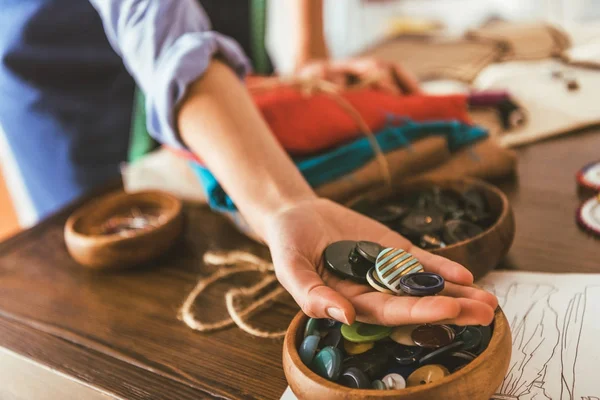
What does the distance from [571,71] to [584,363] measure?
80 cm

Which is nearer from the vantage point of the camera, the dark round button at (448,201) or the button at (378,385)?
the button at (378,385)

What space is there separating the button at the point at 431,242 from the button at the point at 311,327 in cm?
15

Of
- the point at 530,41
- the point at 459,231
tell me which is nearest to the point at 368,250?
the point at 459,231

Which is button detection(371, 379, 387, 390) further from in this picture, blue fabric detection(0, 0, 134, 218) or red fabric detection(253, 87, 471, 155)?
blue fabric detection(0, 0, 134, 218)

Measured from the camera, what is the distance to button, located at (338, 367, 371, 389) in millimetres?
367

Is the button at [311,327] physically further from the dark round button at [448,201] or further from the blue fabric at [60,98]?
the blue fabric at [60,98]

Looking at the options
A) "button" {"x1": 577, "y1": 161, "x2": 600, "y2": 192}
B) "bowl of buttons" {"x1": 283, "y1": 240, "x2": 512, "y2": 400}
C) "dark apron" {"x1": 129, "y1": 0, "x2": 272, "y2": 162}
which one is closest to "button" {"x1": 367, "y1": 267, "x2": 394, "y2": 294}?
"bowl of buttons" {"x1": 283, "y1": 240, "x2": 512, "y2": 400}

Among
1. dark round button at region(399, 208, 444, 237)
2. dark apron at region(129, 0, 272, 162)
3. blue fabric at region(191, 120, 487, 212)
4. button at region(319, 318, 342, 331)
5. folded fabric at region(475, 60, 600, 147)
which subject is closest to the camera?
button at region(319, 318, 342, 331)

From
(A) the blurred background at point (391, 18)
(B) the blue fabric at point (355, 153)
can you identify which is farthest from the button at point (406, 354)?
(A) the blurred background at point (391, 18)

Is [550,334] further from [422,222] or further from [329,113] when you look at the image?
[329,113]

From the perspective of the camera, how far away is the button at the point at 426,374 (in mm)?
367

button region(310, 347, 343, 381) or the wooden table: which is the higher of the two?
button region(310, 347, 343, 381)

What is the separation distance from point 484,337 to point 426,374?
5 centimetres

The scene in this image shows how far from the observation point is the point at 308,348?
0.39 m
